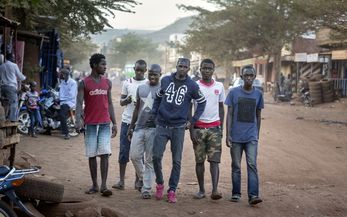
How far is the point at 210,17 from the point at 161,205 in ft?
126

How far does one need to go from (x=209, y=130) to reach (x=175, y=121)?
52 centimetres

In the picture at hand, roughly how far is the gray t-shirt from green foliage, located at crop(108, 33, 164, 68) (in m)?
91.6

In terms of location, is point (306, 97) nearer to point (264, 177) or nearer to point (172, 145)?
point (264, 177)

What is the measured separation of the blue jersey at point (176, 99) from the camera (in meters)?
6.67

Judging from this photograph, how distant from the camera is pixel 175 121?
6688mm

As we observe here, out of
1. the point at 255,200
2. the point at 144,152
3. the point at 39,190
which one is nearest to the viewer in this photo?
the point at 39,190

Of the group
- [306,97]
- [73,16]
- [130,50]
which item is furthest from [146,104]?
[130,50]

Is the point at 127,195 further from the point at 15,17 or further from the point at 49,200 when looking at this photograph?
the point at 15,17

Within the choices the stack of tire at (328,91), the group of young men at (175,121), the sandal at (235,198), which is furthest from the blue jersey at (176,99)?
the stack of tire at (328,91)

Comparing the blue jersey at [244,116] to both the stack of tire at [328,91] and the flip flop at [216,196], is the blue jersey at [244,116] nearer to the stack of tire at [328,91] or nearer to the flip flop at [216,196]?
the flip flop at [216,196]

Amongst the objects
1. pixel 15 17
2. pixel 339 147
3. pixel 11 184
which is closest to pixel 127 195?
pixel 11 184

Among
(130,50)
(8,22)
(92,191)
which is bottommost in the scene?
(92,191)

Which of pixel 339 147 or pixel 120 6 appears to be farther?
pixel 120 6

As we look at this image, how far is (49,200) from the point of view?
17.5ft
